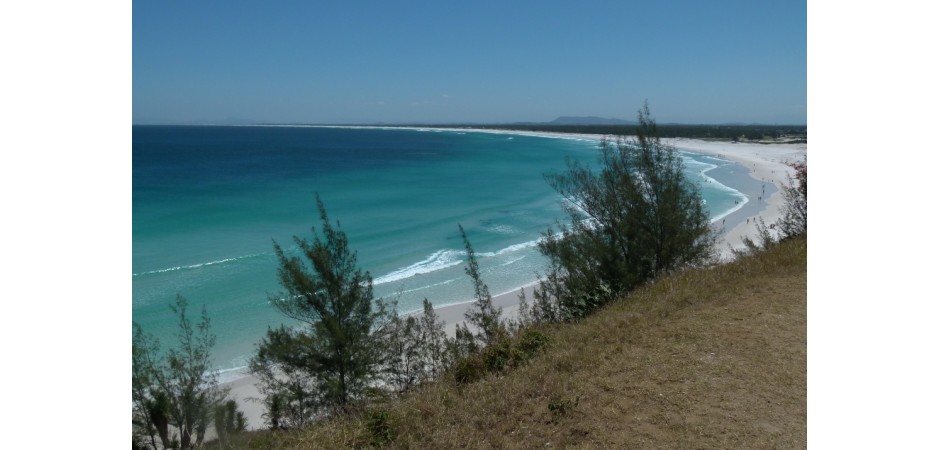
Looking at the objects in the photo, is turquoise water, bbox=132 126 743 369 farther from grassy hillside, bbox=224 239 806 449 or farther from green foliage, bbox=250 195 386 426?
grassy hillside, bbox=224 239 806 449

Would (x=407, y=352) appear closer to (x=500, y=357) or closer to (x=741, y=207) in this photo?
(x=500, y=357)

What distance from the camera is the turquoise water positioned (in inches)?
922

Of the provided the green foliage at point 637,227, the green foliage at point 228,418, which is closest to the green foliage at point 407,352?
the green foliage at point 637,227

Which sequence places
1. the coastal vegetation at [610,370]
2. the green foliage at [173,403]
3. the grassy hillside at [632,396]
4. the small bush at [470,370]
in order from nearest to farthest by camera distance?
the grassy hillside at [632,396] < the coastal vegetation at [610,370] < the small bush at [470,370] < the green foliage at [173,403]

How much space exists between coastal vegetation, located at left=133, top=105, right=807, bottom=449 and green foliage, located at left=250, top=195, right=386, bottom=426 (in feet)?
0.19

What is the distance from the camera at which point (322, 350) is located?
14.2 metres

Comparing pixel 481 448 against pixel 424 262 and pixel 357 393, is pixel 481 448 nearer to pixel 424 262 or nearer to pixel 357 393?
pixel 357 393

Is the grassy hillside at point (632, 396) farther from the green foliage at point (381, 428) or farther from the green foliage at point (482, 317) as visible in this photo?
the green foliage at point (482, 317)

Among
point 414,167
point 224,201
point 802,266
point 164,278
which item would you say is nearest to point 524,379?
point 802,266

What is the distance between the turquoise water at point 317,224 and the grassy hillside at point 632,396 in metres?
14.2

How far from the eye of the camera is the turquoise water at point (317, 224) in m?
23.4

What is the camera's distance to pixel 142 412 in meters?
11.8

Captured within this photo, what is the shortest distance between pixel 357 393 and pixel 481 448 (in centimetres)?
969

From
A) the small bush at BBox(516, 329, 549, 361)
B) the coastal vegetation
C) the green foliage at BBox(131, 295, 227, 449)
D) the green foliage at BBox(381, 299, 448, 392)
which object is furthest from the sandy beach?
the small bush at BBox(516, 329, 549, 361)
